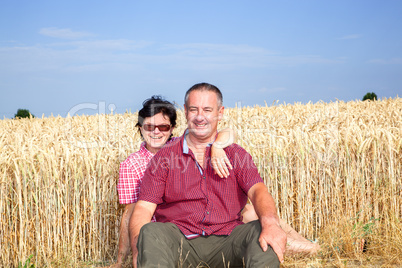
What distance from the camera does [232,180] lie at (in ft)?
11.0

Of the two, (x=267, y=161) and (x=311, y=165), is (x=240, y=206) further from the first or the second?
(x=311, y=165)

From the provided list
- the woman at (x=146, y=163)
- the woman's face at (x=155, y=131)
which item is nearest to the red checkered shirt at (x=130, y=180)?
the woman at (x=146, y=163)

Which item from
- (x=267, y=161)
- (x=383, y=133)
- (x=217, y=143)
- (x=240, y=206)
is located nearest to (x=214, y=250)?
(x=240, y=206)

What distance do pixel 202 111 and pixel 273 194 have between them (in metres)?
1.98

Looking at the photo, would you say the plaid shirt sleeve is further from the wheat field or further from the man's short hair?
the man's short hair

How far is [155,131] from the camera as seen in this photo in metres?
4.04

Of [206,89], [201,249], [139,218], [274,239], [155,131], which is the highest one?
[206,89]

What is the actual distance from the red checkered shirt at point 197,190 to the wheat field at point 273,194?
1404mm

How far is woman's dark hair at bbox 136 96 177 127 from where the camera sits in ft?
13.5

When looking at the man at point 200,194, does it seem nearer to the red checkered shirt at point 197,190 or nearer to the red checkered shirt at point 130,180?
the red checkered shirt at point 197,190

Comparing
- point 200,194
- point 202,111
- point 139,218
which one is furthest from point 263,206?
point 139,218

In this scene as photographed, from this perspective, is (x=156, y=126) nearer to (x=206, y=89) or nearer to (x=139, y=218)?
(x=206, y=89)

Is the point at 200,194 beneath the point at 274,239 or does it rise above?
above

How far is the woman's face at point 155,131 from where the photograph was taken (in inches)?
159
